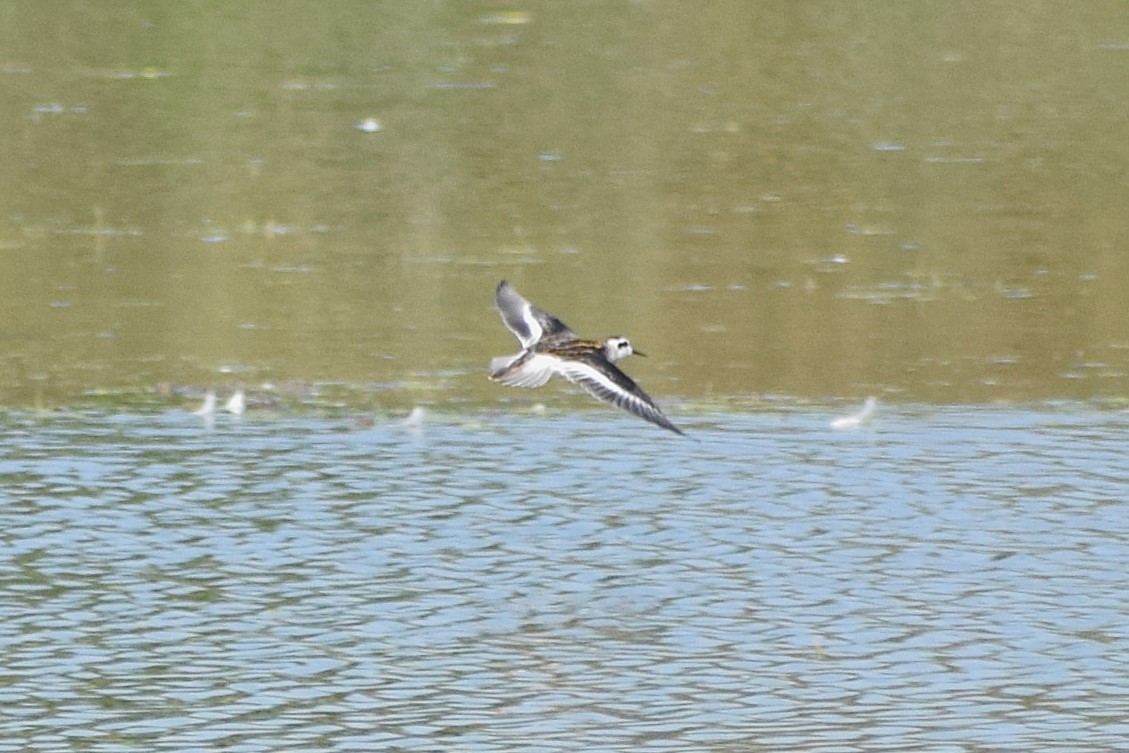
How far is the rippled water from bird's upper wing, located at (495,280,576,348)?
0.86 m

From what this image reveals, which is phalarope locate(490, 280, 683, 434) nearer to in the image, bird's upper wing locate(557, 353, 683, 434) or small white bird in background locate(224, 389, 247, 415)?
bird's upper wing locate(557, 353, 683, 434)

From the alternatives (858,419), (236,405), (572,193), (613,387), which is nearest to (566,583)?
(613,387)

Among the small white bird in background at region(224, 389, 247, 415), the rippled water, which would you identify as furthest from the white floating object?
the small white bird in background at region(224, 389, 247, 415)

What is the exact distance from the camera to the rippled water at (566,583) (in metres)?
9.50

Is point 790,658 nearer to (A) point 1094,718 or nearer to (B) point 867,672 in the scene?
(B) point 867,672

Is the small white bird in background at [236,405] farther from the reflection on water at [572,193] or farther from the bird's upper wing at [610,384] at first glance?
the bird's upper wing at [610,384]

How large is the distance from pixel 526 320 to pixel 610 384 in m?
1.54

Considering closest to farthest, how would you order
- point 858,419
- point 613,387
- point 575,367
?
point 613,387, point 575,367, point 858,419

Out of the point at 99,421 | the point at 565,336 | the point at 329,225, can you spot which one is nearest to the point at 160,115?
→ the point at 329,225

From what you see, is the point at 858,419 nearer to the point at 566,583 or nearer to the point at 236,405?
the point at 566,583

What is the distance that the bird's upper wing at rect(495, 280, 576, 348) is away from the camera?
1280 cm

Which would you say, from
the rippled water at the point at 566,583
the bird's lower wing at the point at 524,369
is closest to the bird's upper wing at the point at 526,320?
the bird's lower wing at the point at 524,369

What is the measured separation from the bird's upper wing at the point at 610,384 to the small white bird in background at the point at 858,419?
8.66ft

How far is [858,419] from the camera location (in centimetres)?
1439
